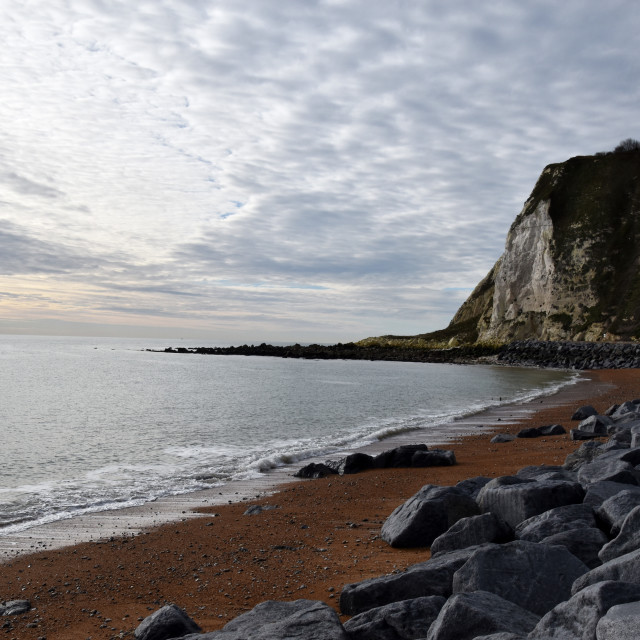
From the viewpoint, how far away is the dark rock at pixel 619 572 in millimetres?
4273

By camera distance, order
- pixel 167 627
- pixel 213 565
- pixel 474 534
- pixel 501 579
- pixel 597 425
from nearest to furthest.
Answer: pixel 501 579
pixel 167 627
pixel 474 534
pixel 213 565
pixel 597 425

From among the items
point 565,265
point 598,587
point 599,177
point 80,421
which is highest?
point 599,177

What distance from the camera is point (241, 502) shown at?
1173cm

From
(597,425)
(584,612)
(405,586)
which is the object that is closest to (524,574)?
(405,586)

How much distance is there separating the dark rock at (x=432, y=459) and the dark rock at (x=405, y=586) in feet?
29.0

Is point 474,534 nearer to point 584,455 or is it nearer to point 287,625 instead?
point 287,625

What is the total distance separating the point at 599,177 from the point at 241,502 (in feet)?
322

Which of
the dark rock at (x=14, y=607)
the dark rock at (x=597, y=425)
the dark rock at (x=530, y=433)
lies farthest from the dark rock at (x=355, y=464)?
the dark rock at (x=14, y=607)

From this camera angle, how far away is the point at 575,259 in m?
84.8

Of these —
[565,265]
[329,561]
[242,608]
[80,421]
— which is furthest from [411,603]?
[565,265]

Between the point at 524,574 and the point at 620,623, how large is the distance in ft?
6.43

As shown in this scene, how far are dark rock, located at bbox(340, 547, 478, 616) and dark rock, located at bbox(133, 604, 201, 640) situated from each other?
149cm

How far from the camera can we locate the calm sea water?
13227 mm

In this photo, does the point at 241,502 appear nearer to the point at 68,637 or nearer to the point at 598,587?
the point at 68,637
